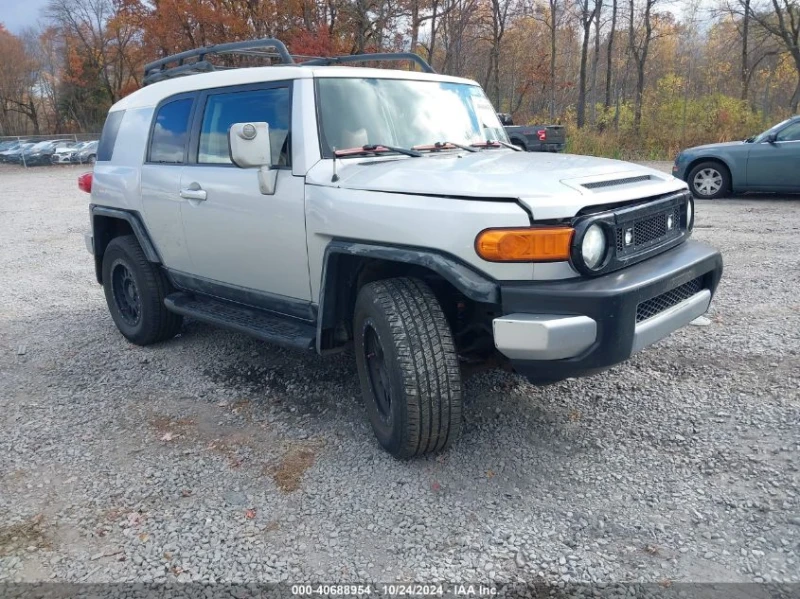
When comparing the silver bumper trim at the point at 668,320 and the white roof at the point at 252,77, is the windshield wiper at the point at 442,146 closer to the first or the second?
the white roof at the point at 252,77

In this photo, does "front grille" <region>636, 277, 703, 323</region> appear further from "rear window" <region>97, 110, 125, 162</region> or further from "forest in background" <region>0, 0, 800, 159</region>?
"forest in background" <region>0, 0, 800, 159</region>

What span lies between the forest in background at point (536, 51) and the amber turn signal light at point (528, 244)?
66.5 ft

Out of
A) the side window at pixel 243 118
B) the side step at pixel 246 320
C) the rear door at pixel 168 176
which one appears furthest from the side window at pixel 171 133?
the side step at pixel 246 320

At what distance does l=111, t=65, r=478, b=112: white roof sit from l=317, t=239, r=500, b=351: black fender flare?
1.12m

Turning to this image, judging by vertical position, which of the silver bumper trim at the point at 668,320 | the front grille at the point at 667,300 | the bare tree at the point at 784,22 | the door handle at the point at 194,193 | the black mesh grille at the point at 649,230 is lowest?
the silver bumper trim at the point at 668,320

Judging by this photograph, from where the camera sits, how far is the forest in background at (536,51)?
74.1 feet

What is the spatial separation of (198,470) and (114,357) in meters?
2.08

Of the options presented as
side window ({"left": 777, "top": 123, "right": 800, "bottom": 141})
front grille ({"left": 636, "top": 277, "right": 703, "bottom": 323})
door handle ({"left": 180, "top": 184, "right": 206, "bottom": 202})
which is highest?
side window ({"left": 777, "top": 123, "right": 800, "bottom": 141})

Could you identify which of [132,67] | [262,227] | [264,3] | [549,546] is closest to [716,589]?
[549,546]

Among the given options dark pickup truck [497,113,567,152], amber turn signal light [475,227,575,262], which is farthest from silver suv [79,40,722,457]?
dark pickup truck [497,113,567,152]

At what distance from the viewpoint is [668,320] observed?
3057mm

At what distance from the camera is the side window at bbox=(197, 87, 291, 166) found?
3.74 metres

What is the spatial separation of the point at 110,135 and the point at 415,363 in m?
3.76

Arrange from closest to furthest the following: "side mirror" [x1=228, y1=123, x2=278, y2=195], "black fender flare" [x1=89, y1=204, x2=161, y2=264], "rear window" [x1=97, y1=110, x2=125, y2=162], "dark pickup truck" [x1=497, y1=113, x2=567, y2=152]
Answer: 1. "side mirror" [x1=228, y1=123, x2=278, y2=195]
2. "black fender flare" [x1=89, y1=204, x2=161, y2=264]
3. "rear window" [x1=97, y1=110, x2=125, y2=162]
4. "dark pickup truck" [x1=497, y1=113, x2=567, y2=152]
